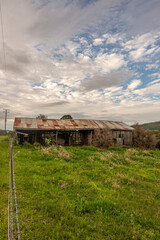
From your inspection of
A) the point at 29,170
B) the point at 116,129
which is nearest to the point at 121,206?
the point at 29,170

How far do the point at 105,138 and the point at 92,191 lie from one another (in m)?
14.4

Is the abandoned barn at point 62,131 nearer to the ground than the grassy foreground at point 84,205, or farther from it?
farther from it

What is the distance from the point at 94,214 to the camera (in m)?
4.80

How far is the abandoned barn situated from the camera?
18438 millimetres

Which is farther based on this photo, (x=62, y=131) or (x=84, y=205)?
(x=62, y=131)

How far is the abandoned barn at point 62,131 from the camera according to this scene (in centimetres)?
1844

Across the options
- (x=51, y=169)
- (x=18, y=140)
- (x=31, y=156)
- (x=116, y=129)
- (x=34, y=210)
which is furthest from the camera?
(x=116, y=129)

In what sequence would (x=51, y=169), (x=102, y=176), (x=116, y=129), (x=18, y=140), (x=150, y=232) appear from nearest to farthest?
(x=150, y=232)
(x=102, y=176)
(x=51, y=169)
(x=18, y=140)
(x=116, y=129)

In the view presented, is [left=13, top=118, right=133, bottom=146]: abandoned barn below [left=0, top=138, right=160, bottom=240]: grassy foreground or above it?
above

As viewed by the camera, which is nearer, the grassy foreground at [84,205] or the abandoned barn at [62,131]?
the grassy foreground at [84,205]

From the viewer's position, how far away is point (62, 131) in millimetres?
21641

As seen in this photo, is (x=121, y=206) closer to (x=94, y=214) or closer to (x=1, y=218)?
(x=94, y=214)

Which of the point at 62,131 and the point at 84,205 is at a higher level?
the point at 62,131

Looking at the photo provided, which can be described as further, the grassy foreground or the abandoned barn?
the abandoned barn
